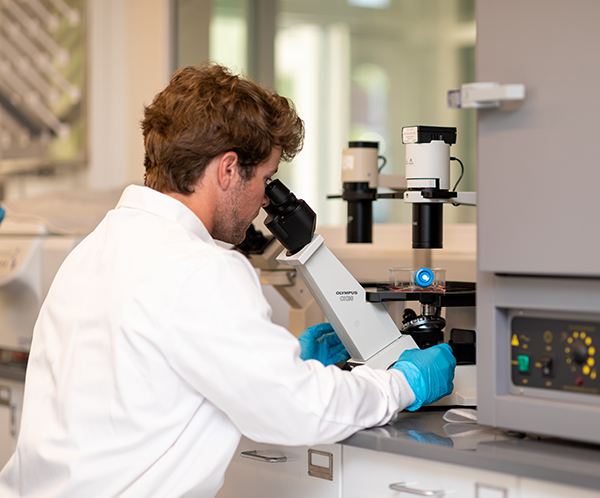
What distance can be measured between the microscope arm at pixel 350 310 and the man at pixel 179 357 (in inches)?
3.7

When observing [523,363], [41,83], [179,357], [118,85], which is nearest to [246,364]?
[179,357]

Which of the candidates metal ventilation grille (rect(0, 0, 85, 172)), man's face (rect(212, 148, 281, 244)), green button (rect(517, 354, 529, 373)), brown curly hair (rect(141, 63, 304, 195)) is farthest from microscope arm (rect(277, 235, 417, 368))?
metal ventilation grille (rect(0, 0, 85, 172))

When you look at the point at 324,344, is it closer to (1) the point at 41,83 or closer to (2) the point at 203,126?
(2) the point at 203,126

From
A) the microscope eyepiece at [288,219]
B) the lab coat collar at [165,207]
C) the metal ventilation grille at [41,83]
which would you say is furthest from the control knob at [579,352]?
the metal ventilation grille at [41,83]

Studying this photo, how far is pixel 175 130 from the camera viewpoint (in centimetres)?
135

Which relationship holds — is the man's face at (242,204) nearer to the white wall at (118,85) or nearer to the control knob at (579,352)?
the control knob at (579,352)

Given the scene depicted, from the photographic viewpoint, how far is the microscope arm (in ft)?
4.74

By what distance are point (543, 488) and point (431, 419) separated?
1.09 ft

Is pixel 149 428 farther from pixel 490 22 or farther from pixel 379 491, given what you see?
pixel 490 22

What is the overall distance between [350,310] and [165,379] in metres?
0.44

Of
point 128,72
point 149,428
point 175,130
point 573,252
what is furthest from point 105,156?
point 573,252

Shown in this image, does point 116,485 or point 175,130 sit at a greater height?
point 175,130

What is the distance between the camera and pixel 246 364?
1.11m

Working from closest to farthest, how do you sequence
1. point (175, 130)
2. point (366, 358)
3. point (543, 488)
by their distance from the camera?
point (543, 488) < point (175, 130) < point (366, 358)
